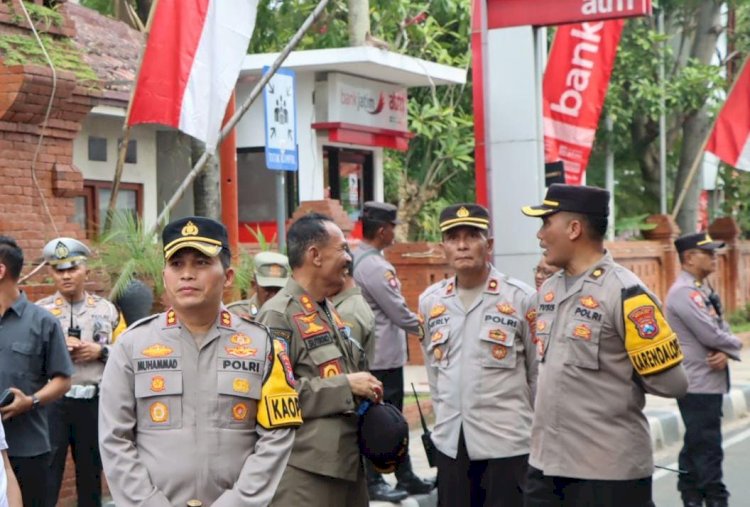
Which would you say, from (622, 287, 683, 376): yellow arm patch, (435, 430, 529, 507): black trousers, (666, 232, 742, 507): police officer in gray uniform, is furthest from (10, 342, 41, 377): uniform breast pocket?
(666, 232, 742, 507): police officer in gray uniform

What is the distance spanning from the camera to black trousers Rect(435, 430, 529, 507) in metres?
6.62

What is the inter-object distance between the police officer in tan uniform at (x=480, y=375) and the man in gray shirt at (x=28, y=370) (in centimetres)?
195

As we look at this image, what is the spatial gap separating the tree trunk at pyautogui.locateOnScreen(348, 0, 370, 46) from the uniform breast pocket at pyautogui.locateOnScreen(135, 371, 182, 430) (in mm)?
13720

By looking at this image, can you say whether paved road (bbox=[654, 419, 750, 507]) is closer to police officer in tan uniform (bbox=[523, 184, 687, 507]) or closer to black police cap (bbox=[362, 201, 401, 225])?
black police cap (bbox=[362, 201, 401, 225])

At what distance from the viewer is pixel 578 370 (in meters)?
5.67

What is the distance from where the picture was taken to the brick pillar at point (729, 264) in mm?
25781

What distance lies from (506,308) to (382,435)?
5.85ft

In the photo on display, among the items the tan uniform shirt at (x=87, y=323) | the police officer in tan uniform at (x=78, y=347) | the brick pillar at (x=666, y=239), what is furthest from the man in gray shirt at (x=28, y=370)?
the brick pillar at (x=666, y=239)

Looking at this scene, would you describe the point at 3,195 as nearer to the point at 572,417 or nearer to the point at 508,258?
the point at 508,258

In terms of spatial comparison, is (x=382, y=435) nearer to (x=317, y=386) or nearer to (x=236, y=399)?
(x=317, y=386)

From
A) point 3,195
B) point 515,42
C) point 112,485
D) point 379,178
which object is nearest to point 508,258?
point 515,42

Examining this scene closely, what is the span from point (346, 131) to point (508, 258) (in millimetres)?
8203

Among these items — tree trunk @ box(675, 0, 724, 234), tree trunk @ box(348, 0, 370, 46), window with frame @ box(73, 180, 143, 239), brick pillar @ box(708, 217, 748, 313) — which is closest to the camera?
window with frame @ box(73, 180, 143, 239)

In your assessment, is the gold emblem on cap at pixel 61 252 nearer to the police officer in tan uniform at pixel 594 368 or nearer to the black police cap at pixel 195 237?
the police officer in tan uniform at pixel 594 368
